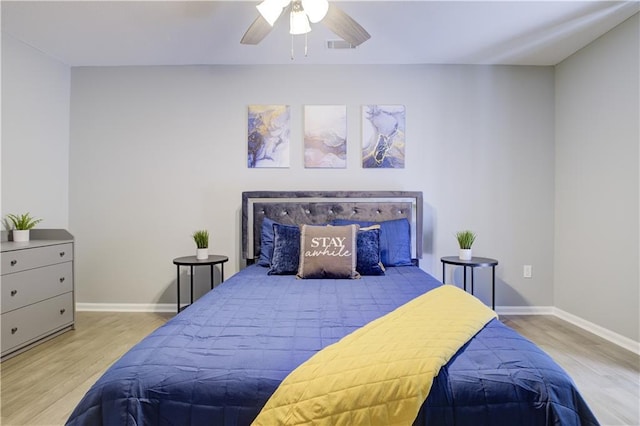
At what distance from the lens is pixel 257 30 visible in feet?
7.95

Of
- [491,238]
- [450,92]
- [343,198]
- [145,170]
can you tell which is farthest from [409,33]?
[145,170]

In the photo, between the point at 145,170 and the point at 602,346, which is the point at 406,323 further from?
the point at 145,170

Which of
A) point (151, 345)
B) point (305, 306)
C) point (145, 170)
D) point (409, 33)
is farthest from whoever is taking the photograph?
point (145, 170)

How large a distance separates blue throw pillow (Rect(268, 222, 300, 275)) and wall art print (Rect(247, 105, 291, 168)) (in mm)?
907

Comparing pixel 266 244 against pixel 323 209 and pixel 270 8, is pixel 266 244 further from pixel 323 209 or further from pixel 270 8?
pixel 270 8

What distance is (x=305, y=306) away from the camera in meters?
1.86

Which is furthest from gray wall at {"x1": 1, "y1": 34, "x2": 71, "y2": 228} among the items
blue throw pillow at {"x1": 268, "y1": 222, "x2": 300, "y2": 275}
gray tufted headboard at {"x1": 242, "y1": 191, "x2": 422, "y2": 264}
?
blue throw pillow at {"x1": 268, "y1": 222, "x2": 300, "y2": 275}

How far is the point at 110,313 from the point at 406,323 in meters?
3.42

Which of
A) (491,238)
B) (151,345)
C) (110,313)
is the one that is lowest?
(110,313)

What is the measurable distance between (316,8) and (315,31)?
3.12 ft

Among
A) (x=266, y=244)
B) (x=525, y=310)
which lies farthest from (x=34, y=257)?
(x=525, y=310)

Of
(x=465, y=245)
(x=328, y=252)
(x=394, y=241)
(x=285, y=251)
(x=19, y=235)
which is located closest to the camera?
(x=328, y=252)

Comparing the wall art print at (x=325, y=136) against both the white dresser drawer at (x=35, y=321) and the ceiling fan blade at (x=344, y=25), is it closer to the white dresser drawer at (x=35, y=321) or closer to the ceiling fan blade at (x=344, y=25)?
the ceiling fan blade at (x=344, y=25)

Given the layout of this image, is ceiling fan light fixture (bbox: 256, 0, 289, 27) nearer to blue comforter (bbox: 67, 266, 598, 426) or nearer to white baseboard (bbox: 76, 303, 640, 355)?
blue comforter (bbox: 67, 266, 598, 426)
